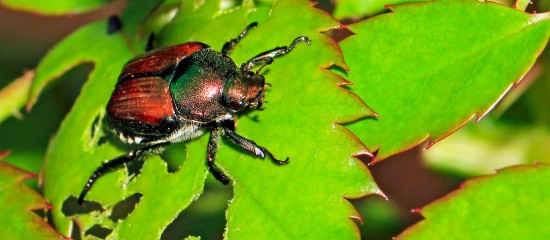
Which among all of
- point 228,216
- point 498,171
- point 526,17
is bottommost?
point 228,216

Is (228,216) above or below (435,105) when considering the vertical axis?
below

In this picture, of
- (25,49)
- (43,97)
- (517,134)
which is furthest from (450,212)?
(25,49)

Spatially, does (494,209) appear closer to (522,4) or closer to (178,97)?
(522,4)

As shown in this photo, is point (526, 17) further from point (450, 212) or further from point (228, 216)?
point (228, 216)

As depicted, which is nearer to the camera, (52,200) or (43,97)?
(52,200)

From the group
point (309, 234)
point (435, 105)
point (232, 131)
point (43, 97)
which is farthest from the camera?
point (43, 97)

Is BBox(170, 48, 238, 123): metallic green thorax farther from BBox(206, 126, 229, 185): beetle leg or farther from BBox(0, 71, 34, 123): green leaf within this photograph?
BBox(0, 71, 34, 123): green leaf

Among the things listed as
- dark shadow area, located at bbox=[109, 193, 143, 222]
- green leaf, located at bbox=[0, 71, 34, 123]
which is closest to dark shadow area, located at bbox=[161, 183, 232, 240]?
dark shadow area, located at bbox=[109, 193, 143, 222]

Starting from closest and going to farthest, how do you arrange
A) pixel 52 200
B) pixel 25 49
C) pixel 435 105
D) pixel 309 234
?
1. pixel 309 234
2. pixel 435 105
3. pixel 52 200
4. pixel 25 49
